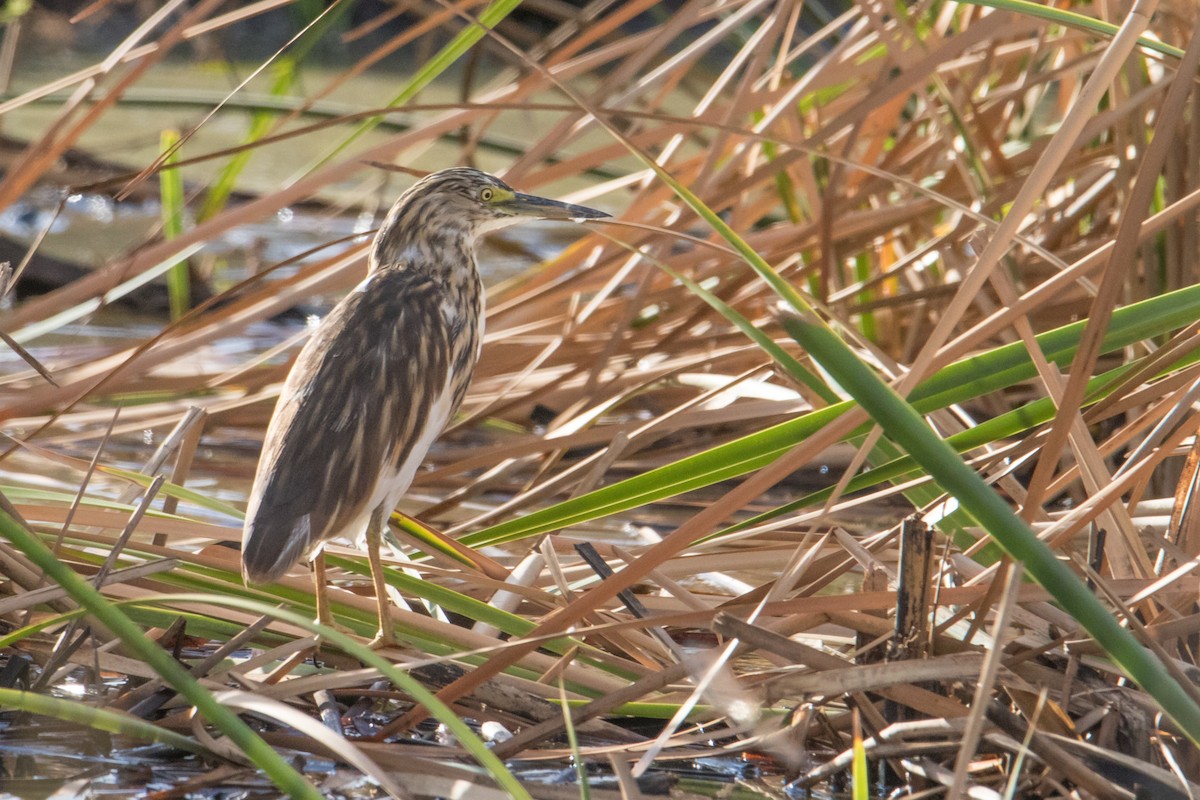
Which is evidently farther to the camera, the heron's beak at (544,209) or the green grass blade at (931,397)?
the heron's beak at (544,209)

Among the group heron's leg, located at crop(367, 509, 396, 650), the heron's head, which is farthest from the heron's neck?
heron's leg, located at crop(367, 509, 396, 650)

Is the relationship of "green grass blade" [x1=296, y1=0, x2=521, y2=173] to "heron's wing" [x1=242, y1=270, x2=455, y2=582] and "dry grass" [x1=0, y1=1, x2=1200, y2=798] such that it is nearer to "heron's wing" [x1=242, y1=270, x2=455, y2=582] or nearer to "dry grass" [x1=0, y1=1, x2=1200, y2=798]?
"dry grass" [x1=0, y1=1, x2=1200, y2=798]

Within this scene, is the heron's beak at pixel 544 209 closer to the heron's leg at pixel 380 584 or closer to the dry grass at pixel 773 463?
the dry grass at pixel 773 463

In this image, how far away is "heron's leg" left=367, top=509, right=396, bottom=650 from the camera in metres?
2.04

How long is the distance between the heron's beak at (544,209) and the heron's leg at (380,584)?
630 millimetres

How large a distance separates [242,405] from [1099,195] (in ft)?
6.67

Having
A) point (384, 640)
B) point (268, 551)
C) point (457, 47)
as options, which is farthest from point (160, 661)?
point (457, 47)

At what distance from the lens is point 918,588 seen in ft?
5.70

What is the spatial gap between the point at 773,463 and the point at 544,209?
1072 millimetres

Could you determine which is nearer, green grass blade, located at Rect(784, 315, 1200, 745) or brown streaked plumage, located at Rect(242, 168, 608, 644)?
green grass blade, located at Rect(784, 315, 1200, 745)

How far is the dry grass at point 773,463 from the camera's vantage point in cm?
171

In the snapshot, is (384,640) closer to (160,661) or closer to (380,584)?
(380,584)

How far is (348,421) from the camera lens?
212 centimetres

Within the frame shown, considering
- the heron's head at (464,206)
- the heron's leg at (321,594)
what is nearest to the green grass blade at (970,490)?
the heron's leg at (321,594)
